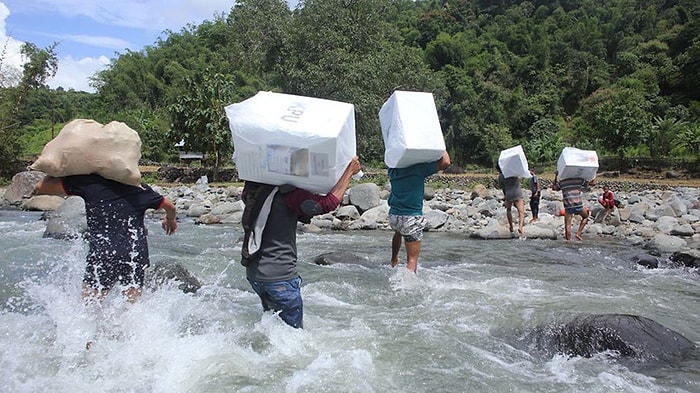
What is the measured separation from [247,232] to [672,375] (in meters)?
2.99

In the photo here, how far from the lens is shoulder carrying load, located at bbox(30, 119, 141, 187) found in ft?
10.9

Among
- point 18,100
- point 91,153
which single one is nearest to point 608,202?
point 91,153

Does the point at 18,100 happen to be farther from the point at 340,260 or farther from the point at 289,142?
the point at 289,142

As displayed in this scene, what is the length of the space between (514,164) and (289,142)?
8.48m

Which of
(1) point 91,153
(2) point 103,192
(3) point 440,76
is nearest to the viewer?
(1) point 91,153

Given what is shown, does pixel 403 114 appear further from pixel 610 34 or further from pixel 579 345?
pixel 610 34

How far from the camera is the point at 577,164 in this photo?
1020cm

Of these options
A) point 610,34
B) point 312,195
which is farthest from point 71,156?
point 610,34

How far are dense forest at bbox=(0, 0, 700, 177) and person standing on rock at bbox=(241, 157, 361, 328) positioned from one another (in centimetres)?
2220

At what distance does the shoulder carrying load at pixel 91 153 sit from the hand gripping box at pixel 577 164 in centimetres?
868

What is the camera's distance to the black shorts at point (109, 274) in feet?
11.3

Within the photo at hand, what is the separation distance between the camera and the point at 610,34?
60.2 m

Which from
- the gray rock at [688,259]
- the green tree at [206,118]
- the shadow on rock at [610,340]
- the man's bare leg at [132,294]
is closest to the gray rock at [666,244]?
the gray rock at [688,259]

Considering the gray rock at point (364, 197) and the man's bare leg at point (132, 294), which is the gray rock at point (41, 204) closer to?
the gray rock at point (364, 197)
